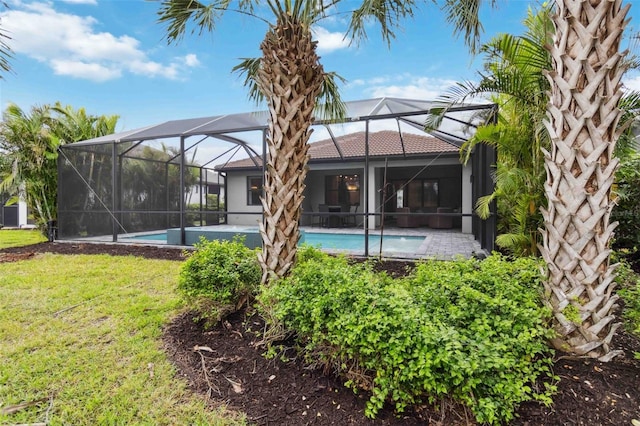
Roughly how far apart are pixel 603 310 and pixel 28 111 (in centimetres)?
1460

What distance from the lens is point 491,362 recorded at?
170 centimetres

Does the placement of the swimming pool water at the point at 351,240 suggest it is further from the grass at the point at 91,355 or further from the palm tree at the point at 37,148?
the palm tree at the point at 37,148

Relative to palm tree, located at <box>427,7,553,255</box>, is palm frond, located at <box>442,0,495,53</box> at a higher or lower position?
higher

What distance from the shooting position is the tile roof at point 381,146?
12982mm

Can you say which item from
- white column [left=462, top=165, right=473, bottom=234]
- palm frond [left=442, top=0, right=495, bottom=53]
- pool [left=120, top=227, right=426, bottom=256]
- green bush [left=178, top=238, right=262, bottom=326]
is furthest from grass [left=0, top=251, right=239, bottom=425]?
white column [left=462, top=165, right=473, bottom=234]

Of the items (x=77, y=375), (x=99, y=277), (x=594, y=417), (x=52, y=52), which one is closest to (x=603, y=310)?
(x=594, y=417)

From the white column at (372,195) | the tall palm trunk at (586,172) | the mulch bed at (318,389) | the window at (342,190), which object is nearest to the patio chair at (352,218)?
the window at (342,190)

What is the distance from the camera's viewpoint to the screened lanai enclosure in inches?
300

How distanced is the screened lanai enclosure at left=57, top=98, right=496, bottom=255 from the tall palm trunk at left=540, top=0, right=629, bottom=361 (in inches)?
148

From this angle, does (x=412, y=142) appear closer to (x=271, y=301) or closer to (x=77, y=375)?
(x=271, y=301)

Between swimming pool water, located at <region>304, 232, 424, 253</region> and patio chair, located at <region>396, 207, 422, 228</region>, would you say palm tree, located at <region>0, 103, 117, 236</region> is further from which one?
patio chair, located at <region>396, 207, 422, 228</region>

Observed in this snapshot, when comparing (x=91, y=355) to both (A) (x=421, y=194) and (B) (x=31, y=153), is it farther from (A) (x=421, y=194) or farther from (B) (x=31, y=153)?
(A) (x=421, y=194)

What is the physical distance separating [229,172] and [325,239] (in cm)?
771

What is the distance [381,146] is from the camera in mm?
14234
